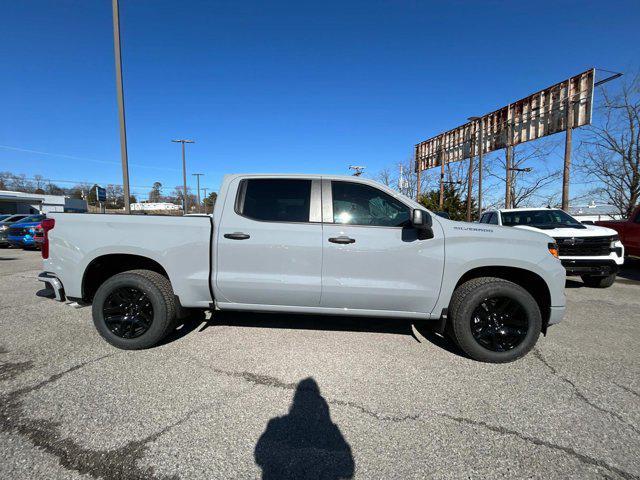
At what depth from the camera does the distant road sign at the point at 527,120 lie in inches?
643

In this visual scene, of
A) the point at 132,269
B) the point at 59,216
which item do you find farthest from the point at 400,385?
the point at 59,216

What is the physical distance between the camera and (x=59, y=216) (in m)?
3.59

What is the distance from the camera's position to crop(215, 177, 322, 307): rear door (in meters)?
3.35

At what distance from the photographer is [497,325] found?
11.0ft

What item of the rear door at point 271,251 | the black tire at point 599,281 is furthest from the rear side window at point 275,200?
the black tire at point 599,281

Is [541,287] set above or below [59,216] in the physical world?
below

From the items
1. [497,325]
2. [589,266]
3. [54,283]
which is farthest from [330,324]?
[589,266]

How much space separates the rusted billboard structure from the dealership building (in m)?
49.4

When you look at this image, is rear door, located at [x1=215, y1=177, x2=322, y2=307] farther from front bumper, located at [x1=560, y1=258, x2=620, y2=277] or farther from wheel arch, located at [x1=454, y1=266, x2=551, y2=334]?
front bumper, located at [x1=560, y1=258, x2=620, y2=277]

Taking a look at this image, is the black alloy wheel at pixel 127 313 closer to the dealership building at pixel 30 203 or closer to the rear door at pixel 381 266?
the rear door at pixel 381 266

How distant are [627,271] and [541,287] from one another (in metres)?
9.04

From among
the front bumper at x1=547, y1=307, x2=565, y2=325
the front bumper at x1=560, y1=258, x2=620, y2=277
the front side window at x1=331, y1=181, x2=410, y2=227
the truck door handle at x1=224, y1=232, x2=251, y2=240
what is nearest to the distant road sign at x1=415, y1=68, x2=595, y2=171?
the front bumper at x1=560, y1=258, x2=620, y2=277

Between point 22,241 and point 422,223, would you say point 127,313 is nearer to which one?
point 422,223

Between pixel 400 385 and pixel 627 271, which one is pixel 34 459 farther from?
pixel 627 271
